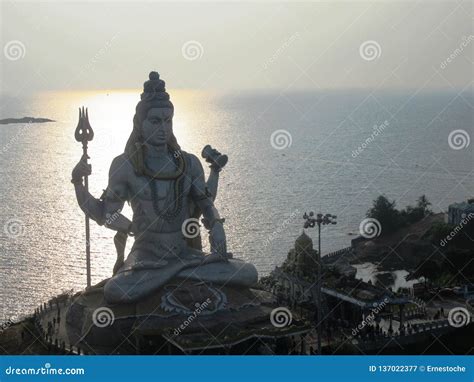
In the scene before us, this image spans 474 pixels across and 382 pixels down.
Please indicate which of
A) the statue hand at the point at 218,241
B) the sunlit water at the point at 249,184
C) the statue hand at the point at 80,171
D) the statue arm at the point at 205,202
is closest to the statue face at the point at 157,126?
the statue arm at the point at 205,202

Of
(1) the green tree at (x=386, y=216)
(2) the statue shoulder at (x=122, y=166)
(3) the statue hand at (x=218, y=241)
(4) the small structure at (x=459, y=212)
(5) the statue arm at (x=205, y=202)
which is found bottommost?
(3) the statue hand at (x=218, y=241)

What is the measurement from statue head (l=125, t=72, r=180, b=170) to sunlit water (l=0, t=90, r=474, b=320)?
6242 mm

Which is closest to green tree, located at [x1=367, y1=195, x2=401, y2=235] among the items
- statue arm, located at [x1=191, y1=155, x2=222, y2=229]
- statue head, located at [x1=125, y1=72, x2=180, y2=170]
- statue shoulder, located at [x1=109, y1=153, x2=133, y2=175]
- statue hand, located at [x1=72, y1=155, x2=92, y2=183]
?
statue arm, located at [x1=191, y1=155, x2=222, y2=229]

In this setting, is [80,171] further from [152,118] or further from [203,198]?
[203,198]

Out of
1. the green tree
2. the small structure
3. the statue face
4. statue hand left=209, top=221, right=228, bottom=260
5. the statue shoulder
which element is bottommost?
statue hand left=209, top=221, right=228, bottom=260

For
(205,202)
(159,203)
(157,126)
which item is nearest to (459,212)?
(205,202)

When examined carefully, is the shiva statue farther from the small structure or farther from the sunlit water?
the small structure

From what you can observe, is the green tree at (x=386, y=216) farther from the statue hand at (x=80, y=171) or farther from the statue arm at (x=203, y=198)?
the statue hand at (x=80, y=171)

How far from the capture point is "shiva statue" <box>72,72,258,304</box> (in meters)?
11.2

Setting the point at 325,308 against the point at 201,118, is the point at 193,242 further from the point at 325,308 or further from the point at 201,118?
the point at 201,118

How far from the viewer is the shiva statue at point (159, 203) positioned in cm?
1123

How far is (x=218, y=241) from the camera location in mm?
11438

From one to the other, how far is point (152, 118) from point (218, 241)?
196 centimetres

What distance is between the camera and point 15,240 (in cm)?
2248
